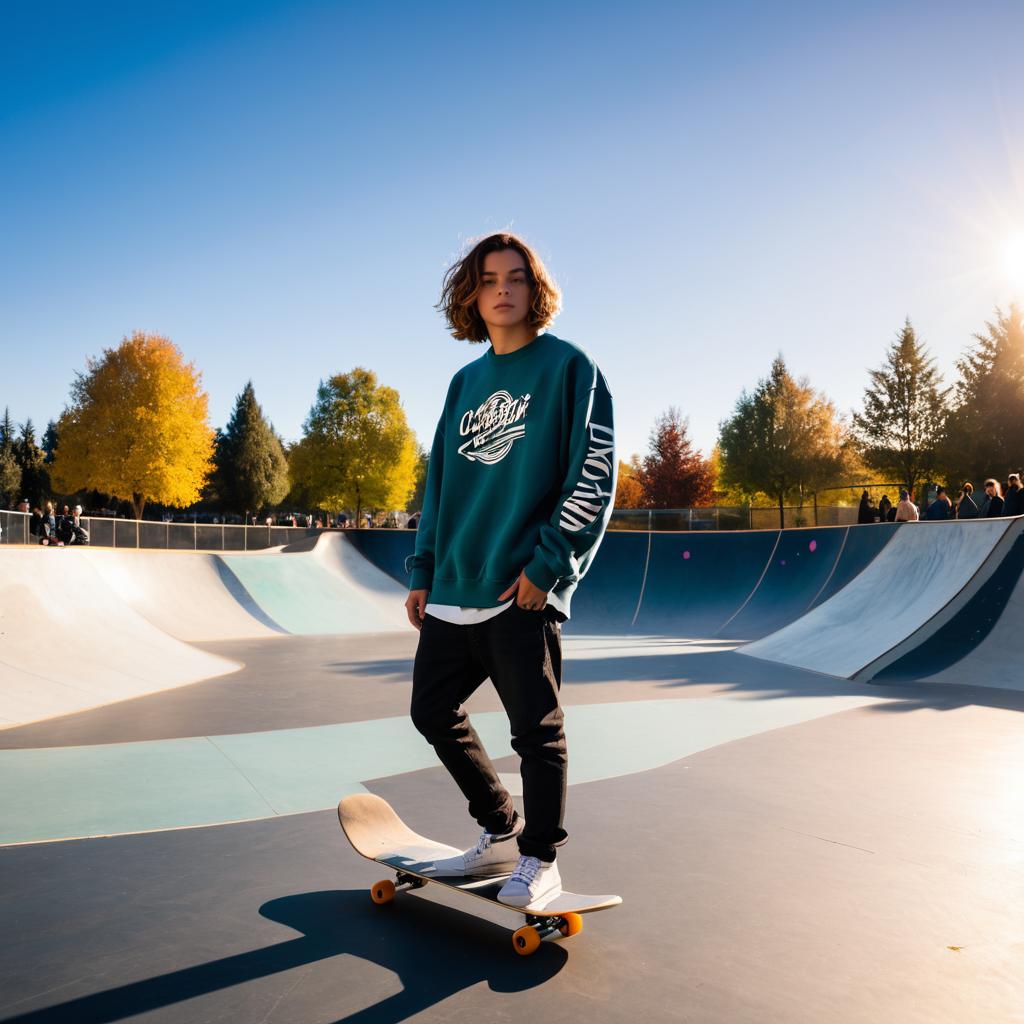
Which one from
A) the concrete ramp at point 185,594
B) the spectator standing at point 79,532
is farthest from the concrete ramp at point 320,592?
the spectator standing at point 79,532

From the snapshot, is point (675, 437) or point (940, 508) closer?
point (940, 508)

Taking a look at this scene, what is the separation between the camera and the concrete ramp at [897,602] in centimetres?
1022

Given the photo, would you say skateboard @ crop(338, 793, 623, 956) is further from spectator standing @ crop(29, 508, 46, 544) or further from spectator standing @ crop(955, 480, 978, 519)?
spectator standing @ crop(29, 508, 46, 544)

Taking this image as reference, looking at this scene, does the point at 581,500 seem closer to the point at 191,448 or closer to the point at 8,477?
the point at 191,448

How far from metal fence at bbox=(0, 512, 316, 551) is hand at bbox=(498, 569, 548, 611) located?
15855 mm

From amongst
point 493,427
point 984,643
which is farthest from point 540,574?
point 984,643

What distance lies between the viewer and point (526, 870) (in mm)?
2764

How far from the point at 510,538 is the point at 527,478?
216 millimetres

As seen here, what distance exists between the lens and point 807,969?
2.51 metres

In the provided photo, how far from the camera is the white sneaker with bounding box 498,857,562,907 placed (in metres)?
2.69

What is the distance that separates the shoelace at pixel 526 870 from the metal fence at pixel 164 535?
15.8m

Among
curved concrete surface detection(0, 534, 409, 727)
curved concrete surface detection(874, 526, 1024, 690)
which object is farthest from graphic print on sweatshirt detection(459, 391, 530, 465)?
curved concrete surface detection(874, 526, 1024, 690)

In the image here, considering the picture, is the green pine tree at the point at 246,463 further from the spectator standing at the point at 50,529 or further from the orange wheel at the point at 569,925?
the orange wheel at the point at 569,925

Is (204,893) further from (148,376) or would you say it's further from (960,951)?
(148,376)
